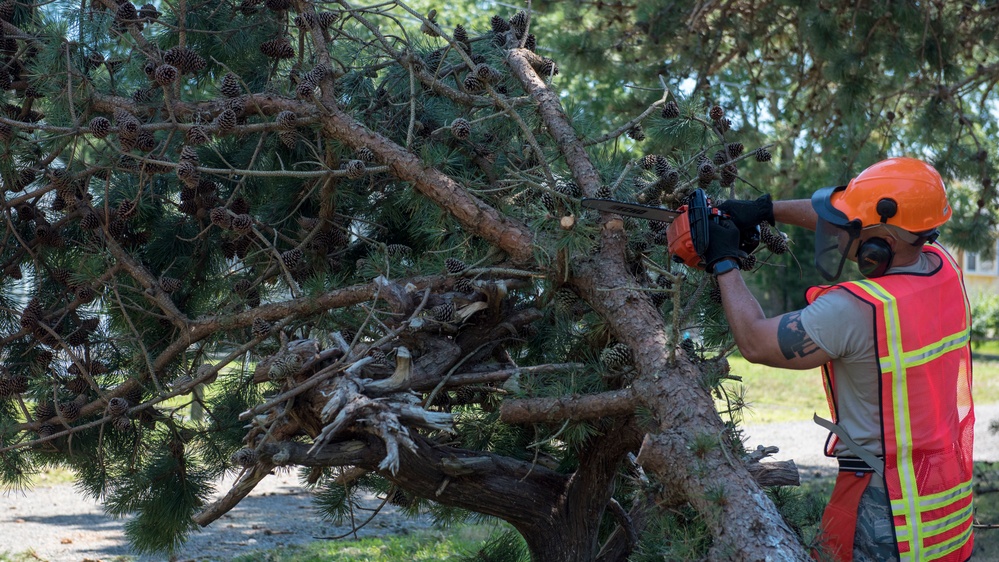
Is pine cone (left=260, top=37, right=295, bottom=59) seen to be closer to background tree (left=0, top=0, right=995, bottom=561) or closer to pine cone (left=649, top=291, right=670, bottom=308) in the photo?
background tree (left=0, top=0, right=995, bottom=561)

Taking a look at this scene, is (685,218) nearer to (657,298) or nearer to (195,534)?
(657,298)

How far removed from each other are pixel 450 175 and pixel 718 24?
4.78 meters

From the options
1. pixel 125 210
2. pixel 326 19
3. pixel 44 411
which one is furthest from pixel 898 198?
pixel 44 411

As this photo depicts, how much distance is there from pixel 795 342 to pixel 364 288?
58.4 inches

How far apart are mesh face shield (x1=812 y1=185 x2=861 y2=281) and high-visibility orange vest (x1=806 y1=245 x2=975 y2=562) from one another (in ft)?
0.56

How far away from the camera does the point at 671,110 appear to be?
3.29m

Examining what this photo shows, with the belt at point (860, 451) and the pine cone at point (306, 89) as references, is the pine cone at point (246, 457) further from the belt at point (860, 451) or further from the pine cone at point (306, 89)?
the belt at point (860, 451)

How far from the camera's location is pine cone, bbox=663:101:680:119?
129 inches

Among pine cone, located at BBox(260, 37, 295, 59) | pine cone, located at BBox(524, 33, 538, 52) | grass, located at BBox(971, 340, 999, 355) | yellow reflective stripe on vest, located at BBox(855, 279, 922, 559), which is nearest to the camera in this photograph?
yellow reflective stripe on vest, located at BBox(855, 279, 922, 559)

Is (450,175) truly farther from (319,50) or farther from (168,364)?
(168,364)

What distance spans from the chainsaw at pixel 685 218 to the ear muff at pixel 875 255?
416mm

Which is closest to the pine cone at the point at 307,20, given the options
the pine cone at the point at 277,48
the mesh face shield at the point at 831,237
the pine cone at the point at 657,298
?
the pine cone at the point at 277,48

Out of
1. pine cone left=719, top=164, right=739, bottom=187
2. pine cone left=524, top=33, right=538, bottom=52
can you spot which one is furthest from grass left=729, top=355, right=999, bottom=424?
pine cone left=719, top=164, right=739, bottom=187

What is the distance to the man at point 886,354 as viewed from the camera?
A: 2.35 m
